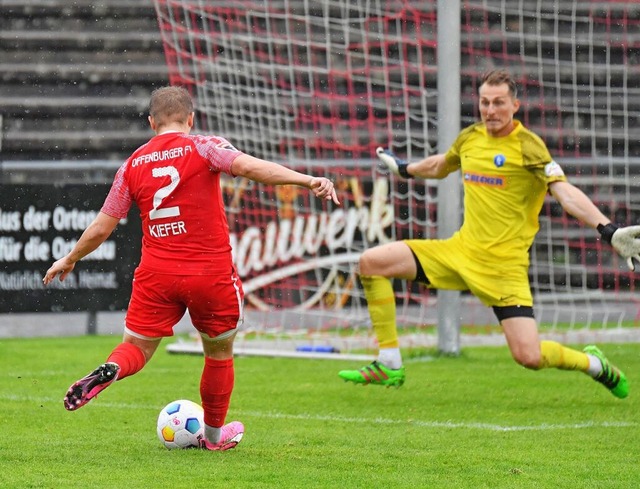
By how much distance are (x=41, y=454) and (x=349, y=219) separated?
287 inches

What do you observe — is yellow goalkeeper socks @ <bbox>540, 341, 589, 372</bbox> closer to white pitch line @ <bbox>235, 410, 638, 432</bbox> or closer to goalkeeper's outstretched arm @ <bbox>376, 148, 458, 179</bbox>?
white pitch line @ <bbox>235, 410, 638, 432</bbox>

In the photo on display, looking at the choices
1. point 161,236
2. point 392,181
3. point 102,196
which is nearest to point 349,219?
point 392,181

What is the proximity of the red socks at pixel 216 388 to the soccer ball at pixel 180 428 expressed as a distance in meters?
0.11

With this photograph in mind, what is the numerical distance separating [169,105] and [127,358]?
1.11m

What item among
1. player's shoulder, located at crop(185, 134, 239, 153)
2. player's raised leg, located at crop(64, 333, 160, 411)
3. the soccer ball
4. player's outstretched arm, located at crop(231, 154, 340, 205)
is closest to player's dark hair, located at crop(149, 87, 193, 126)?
player's shoulder, located at crop(185, 134, 239, 153)

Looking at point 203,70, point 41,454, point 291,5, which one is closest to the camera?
point 41,454

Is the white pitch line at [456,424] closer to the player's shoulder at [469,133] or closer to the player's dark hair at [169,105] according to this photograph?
the player's shoulder at [469,133]

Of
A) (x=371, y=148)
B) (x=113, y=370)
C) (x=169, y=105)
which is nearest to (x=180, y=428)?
(x=113, y=370)

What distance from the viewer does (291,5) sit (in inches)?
609

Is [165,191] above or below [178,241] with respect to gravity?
above

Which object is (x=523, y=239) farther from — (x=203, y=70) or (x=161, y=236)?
(x=203, y=70)

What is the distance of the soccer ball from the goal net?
15.3 feet

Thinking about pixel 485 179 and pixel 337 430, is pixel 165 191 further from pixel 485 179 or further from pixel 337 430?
pixel 485 179

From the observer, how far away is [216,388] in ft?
19.2
